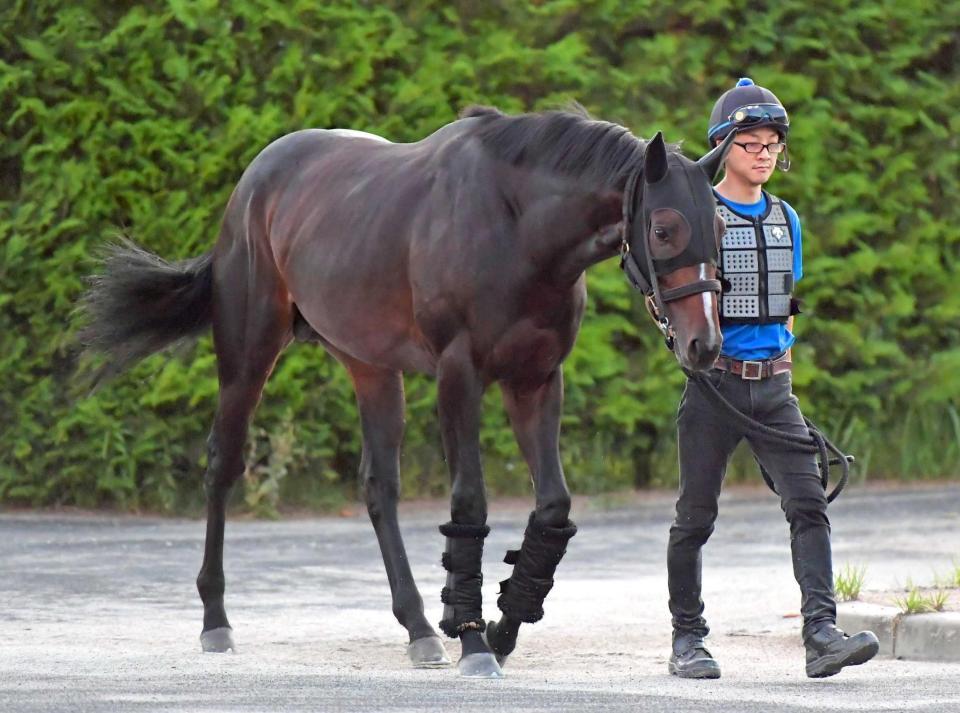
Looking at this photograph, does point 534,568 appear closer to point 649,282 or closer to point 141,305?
point 649,282

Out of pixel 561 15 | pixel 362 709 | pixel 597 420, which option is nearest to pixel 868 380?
pixel 597 420

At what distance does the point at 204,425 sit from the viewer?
11.3 metres

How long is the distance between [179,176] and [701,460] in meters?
5.39

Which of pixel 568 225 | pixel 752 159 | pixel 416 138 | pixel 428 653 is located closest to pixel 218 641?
pixel 428 653

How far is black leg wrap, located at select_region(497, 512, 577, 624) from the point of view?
6.69m

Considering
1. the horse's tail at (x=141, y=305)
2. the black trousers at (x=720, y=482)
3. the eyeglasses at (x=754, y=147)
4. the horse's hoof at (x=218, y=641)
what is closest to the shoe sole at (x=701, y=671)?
the black trousers at (x=720, y=482)

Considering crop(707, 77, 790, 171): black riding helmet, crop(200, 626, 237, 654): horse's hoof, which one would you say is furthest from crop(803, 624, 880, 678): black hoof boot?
crop(200, 626, 237, 654): horse's hoof

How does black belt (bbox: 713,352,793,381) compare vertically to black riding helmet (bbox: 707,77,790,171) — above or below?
below

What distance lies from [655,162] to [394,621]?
106 inches

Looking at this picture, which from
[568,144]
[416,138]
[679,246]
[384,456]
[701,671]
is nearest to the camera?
[679,246]

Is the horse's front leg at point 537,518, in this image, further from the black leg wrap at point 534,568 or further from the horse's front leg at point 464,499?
the horse's front leg at point 464,499

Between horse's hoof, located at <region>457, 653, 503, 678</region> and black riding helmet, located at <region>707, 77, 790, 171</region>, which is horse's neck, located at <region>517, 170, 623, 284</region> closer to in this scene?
black riding helmet, located at <region>707, 77, 790, 171</region>

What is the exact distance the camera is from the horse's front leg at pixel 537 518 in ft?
22.0

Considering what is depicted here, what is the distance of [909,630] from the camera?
7.12m
